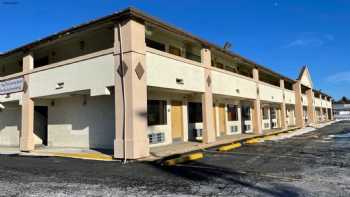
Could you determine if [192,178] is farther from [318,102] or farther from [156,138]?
[318,102]

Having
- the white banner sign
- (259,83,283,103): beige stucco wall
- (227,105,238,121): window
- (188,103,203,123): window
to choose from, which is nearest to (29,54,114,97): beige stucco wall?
the white banner sign

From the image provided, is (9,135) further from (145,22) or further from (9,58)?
(145,22)

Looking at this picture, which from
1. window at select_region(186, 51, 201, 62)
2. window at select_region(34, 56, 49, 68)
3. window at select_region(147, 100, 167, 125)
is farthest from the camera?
window at select_region(186, 51, 201, 62)

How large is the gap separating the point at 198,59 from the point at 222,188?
13.5 metres

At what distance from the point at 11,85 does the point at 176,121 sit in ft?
34.1

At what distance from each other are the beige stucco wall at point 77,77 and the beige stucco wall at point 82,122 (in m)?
1.88

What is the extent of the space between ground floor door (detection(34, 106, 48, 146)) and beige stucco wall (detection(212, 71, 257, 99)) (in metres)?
11.3

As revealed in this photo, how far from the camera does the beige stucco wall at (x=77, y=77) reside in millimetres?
12142

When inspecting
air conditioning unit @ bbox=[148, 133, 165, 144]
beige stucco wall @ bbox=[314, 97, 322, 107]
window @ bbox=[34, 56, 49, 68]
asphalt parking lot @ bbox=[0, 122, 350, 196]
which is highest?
window @ bbox=[34, 56, 49, 68]

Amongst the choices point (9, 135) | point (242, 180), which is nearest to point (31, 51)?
point (9, 135)

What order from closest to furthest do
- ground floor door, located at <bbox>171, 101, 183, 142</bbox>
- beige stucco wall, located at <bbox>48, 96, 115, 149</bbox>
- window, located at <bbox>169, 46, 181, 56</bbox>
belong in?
1. beige stucco wall, located at <bbox>48, 96, 115, 149</bbox>
2. window, located at <bbox>169, 46, 181, 56</bbox>
3. ground floor door, located at <bbox>171, 101, 183, 142</bbox>

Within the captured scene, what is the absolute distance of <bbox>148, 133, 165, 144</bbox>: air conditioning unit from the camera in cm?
1508

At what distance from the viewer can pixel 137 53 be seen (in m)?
11.5

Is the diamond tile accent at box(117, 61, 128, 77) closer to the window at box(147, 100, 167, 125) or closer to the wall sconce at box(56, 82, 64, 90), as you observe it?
the window at box(147, 100, 167, 125)
